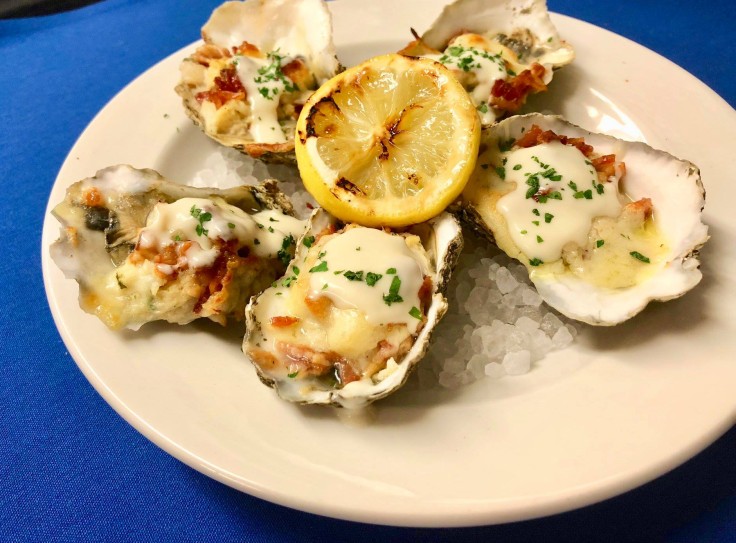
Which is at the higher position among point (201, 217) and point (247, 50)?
point (247, 50)

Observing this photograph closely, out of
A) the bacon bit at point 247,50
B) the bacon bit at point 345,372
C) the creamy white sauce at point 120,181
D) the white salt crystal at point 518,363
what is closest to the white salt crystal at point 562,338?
the white salt crystal at point 518,363

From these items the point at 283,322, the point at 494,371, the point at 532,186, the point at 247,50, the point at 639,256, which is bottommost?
the point at 494,371

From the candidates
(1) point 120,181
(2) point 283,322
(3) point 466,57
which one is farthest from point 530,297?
(1) point 120,181

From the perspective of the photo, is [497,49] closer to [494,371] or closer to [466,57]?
[466,57]

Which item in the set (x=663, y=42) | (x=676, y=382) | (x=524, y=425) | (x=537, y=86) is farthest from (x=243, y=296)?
(x=663, y=42)

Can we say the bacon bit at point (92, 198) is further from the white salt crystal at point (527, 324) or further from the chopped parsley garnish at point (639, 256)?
the chopped parsley garnish at point (639, 256)

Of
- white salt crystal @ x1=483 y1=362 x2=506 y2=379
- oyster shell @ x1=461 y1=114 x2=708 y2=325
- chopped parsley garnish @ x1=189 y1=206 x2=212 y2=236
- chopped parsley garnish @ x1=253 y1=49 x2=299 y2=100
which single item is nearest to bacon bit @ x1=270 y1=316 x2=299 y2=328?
chopped parsley garnish @ x1=189 y1=206 x2=212 y2=236

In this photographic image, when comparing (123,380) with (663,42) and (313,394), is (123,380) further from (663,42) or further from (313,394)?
(663,42)
